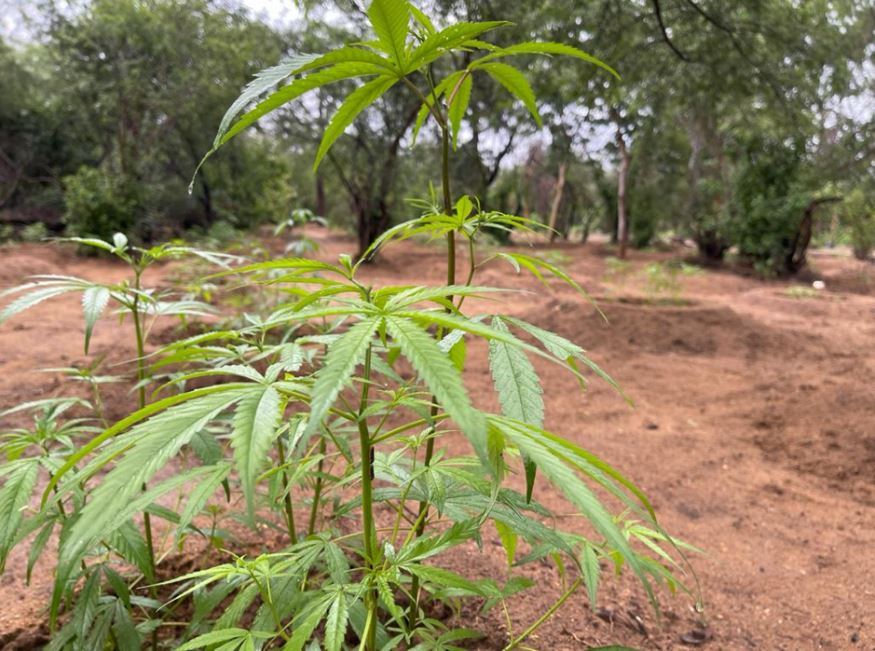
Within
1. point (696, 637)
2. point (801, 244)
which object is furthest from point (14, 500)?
point (801, 244)

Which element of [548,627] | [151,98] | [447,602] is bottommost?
[548,627]

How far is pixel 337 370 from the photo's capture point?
0.50 m

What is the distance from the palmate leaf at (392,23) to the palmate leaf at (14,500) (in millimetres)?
915

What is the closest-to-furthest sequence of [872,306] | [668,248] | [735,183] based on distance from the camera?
[872,306] → [735,183] → [668,248]

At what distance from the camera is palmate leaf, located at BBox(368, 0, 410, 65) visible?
714mm

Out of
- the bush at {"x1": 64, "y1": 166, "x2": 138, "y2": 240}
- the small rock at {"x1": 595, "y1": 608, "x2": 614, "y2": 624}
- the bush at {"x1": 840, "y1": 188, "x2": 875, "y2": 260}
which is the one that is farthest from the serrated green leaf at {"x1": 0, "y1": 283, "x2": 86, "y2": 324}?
the bush at {"x1": 840, "y1": 188, "x2": 875, "y2": 260}

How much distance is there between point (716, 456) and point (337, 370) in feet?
9.94

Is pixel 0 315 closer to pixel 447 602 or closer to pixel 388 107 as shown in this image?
pixel 447 602

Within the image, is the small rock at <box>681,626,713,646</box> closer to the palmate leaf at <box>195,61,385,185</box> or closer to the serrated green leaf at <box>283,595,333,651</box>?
the serrated green leaf at <box>283,595,333,651</box>

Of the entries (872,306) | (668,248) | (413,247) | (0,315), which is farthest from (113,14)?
(668,248)

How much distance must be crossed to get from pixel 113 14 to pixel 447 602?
13.6 m

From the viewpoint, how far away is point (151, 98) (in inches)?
442

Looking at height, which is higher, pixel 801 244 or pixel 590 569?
pixel 801 244

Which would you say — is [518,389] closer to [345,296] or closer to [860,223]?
[345,296]
